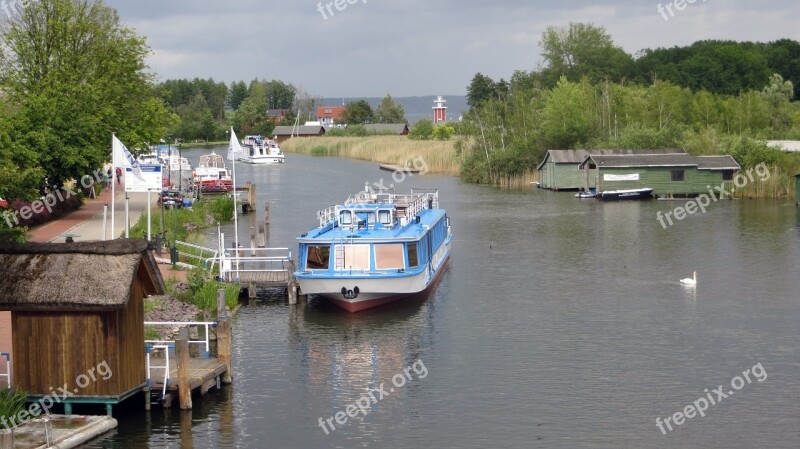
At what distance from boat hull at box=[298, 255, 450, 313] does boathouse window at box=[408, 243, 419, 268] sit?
43 centimetres

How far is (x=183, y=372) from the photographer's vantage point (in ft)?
82.7

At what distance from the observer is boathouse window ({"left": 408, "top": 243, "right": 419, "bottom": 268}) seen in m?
38.4

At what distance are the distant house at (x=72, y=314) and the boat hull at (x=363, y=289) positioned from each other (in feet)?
44.3

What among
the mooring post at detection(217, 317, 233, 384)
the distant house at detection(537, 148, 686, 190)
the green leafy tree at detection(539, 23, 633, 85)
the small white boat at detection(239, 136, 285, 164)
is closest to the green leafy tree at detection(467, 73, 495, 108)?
the green leafy tree at detection(539, 23, 633, 85)

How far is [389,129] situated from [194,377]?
153 m

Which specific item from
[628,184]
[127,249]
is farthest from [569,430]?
[628,184]

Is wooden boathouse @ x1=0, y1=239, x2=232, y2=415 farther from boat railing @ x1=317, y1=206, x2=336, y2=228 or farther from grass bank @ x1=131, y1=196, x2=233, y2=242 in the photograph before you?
grass bank @ x1=131, y1=196, x2=233, y2=242

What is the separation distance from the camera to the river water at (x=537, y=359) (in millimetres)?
25188

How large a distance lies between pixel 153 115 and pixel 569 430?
44817mm

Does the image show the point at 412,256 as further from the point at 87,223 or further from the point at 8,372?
the point at 87,223

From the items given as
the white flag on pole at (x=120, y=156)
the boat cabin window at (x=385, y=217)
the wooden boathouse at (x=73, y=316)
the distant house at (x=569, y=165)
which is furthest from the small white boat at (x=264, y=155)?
the wooden boathouse at (x=73, y=316)

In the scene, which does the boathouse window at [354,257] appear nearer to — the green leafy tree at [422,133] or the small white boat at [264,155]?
the small white boat at [264,155]

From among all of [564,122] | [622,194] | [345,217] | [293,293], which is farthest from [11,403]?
[564,122]

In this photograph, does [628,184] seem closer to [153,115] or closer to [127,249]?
[153,115]
